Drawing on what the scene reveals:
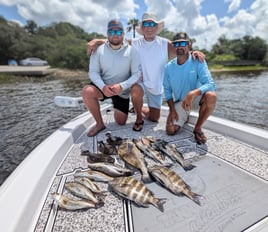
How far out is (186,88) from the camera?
2984 mm


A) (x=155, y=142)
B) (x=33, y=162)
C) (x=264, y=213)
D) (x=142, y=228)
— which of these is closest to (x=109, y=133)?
(x=155, y=142)

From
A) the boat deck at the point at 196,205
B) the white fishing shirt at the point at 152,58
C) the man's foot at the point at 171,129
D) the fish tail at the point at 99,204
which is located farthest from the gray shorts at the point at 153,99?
the fish tail at the point at 99,204

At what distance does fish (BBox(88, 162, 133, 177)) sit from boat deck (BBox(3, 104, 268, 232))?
12 cm

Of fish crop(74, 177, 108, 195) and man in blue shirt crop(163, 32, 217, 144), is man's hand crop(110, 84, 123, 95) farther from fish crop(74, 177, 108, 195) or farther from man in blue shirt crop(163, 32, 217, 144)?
fish crop(74, 177, 108, 195)

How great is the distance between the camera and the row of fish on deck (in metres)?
1.64

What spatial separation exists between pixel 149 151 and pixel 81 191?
90 cm

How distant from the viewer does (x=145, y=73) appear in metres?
3.40

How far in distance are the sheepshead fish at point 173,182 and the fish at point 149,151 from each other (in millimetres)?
297

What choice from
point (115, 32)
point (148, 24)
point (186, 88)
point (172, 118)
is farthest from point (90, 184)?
point (148, 24)

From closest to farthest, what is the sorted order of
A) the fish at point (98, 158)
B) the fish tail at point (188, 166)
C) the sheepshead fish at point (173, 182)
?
the sheepshead fish at point (173, 182) → the fish tail at point (188, 166) → the fish at point (98, 158)

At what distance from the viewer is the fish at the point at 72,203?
1.58 m

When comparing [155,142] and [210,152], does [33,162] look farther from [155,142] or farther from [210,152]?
[210,152]

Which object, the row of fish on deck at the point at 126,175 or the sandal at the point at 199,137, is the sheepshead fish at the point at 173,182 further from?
the sandal at the point at 199,137

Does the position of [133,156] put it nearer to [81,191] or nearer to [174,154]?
[174,154]
